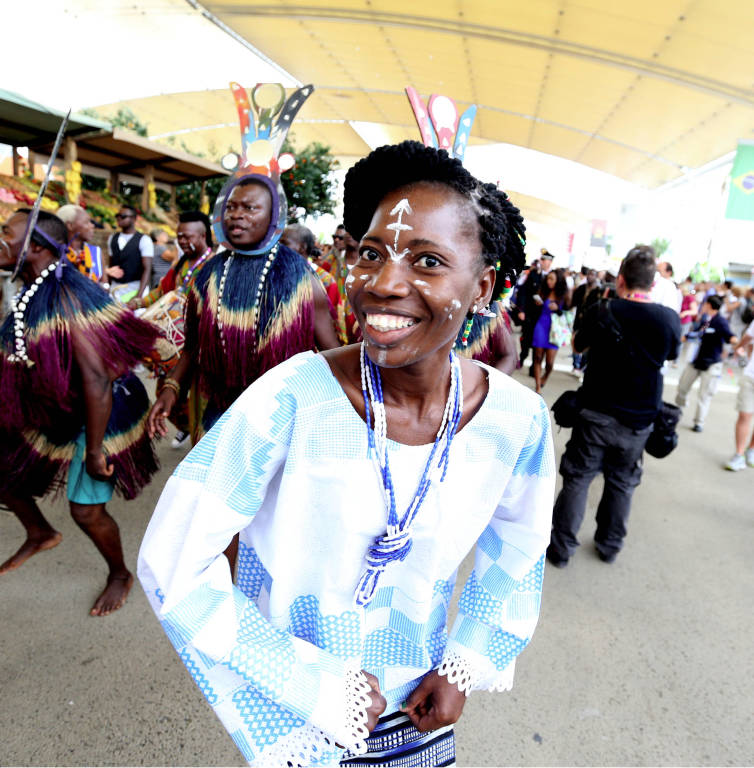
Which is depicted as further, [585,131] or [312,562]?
[585,131]

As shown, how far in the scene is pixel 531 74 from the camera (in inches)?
489

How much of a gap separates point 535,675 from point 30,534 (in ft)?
8.32

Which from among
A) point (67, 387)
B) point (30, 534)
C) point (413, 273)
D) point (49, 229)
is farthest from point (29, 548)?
point (413, 273)

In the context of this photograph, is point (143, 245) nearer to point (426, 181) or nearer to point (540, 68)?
point (426, 181)

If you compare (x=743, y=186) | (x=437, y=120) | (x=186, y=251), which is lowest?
(x=186, y=251)

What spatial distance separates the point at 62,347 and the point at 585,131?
1698 centimetres

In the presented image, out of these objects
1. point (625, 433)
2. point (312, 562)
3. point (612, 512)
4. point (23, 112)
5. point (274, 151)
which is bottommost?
point (612, 512)

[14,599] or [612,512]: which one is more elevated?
[612,512]

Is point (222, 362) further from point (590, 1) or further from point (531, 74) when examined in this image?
point (531, 74)

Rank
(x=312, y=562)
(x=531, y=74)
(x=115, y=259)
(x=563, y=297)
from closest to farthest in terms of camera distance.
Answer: (x=312, y=562) → (x=115, y=259) → (x=563, y=297) → (x=531, y=74)

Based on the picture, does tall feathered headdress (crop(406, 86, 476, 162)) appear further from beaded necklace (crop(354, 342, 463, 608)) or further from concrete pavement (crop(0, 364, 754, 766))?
concrete pavement (crop(0, 364, 754, 766))

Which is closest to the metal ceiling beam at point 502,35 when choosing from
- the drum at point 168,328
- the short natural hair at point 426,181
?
the drum at point 168,328

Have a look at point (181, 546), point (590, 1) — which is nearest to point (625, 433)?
point (181, 546)

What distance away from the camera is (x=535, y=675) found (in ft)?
7.45
